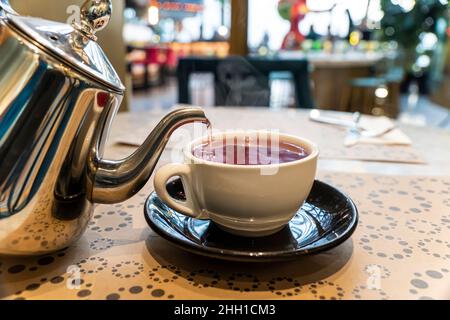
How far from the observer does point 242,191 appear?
364 millimetres

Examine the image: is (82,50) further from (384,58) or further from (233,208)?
(384,58)

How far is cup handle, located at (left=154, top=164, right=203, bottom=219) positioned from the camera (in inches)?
15.1

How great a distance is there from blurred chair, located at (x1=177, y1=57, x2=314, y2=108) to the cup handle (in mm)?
1012

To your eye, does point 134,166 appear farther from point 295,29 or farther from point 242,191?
point 295,29

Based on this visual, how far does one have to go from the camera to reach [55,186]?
34 cm

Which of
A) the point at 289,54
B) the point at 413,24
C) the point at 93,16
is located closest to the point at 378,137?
the point at 93,16

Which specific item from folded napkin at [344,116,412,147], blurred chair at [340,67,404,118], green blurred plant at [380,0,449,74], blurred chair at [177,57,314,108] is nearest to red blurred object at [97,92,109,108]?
folded napkin at [344,116,412,147]

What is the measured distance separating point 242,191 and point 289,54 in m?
3.21

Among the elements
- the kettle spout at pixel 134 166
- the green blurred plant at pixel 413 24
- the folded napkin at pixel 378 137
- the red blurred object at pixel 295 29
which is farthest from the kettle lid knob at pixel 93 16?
the green blurred plant at pixel 413 24

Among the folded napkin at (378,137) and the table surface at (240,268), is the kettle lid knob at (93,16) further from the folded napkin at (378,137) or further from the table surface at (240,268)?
the folded napkin at (378,137)

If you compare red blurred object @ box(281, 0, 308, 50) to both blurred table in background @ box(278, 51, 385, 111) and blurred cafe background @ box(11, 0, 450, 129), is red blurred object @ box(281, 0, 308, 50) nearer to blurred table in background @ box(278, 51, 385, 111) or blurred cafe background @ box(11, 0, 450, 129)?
blurred cafe background @ box(11, 0, 450, 129)

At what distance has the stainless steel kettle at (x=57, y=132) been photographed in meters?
0.31

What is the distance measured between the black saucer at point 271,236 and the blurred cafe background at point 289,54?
672mm

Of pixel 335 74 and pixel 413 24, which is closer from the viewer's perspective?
pixel 335 74
